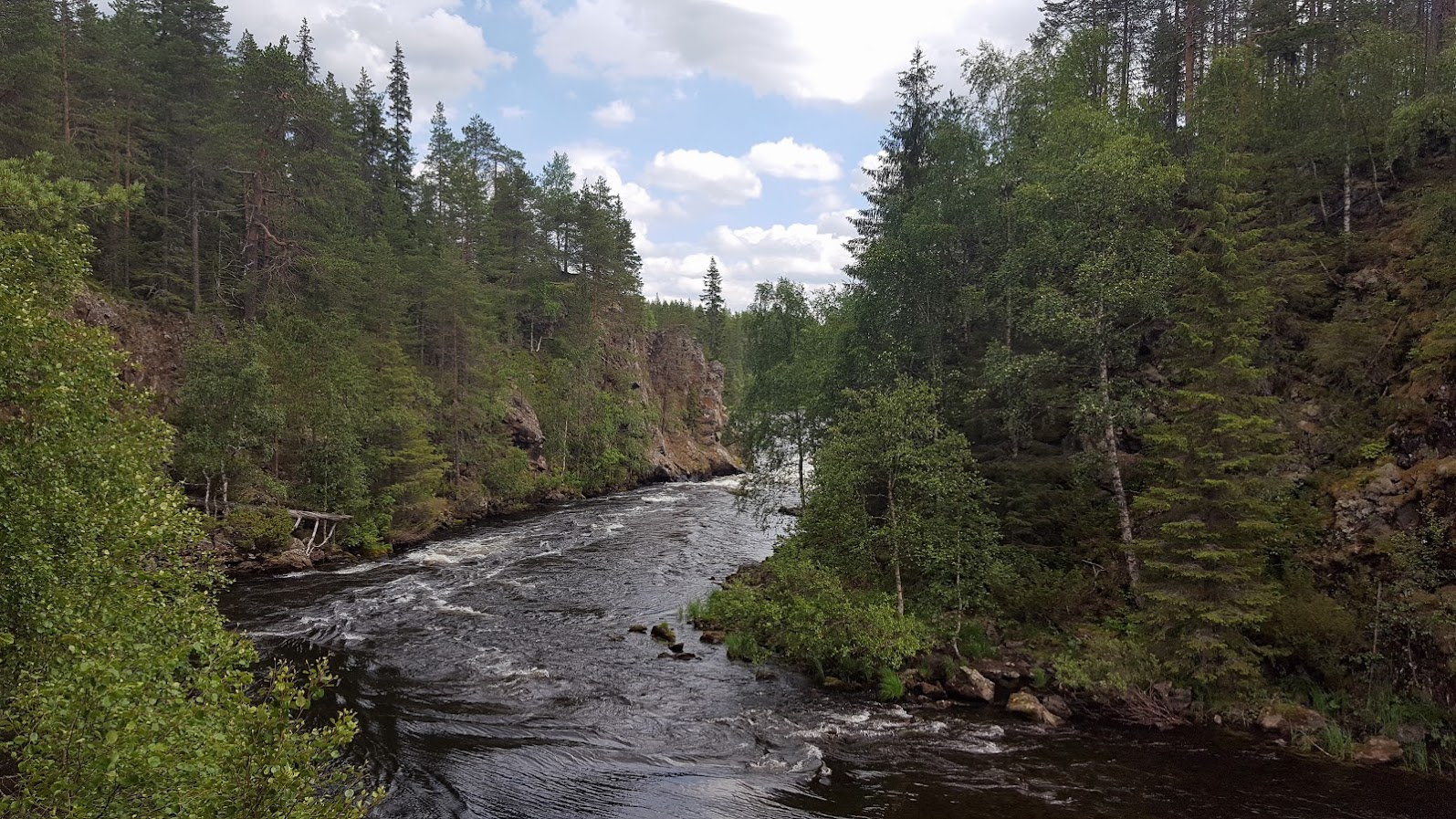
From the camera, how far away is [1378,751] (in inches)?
531

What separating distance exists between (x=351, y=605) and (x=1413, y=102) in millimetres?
38917

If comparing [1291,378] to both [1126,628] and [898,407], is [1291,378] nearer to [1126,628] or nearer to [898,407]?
[1126,628]

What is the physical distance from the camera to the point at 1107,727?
1581 cm

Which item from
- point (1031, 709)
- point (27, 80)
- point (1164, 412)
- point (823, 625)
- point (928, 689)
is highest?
point (27, 80)

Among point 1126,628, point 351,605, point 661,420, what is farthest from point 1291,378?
point 661,420

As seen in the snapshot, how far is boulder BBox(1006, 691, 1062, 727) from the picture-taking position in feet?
53.0

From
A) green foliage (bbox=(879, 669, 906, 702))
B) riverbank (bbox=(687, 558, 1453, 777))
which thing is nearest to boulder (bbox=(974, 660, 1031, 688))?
riverbank (bbox=(687, 558, 1453, 777))

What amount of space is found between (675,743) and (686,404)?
2412 inches

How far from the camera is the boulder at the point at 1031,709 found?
16.2 metres

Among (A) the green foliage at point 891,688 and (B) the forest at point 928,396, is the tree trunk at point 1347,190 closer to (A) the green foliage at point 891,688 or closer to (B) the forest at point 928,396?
(B) the forest at point 928,396

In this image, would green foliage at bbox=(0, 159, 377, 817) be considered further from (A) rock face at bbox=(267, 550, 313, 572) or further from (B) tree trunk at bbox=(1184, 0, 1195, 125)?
(B) tree trunk at bbox=(1184, 0, 1195, 125)

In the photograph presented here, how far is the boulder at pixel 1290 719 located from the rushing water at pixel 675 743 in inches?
26.3

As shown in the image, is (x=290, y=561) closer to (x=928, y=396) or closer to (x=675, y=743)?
(x=675, y=743)

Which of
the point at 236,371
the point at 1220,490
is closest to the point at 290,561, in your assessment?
the point at 236,371
